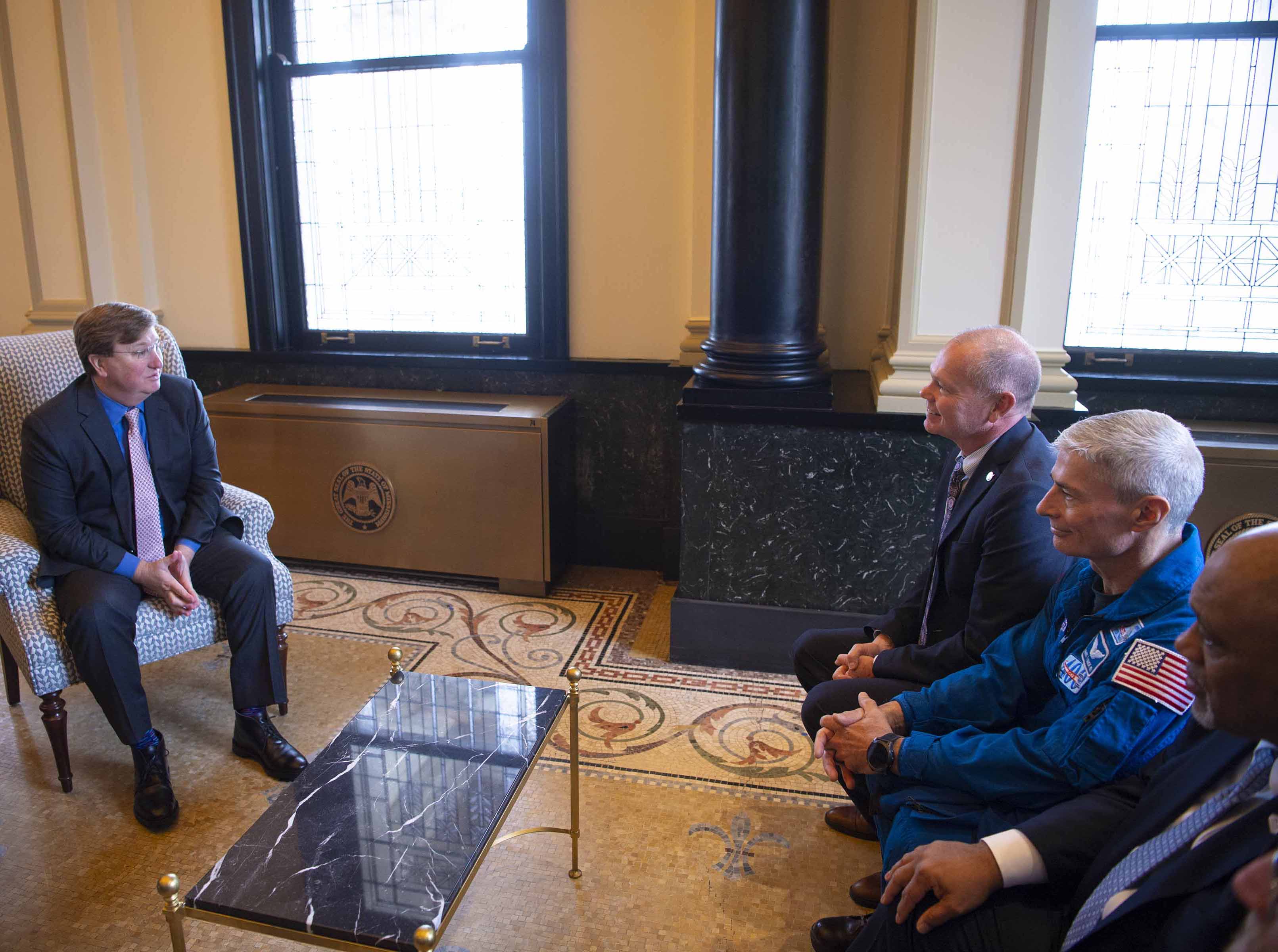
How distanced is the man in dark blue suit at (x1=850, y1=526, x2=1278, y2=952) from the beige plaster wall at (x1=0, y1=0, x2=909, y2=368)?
2.39 metres

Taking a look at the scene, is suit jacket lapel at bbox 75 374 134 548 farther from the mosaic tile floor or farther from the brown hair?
the mosaic tile floor

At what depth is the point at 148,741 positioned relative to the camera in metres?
2.40

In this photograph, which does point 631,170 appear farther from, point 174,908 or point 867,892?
point 174,908

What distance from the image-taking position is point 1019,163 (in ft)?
9.33

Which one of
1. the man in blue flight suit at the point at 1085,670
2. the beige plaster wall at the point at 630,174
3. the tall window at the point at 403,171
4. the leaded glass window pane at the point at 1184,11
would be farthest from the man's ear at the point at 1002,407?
the tall window at the point at 403,171

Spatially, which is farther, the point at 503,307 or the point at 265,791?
the point at 503,307

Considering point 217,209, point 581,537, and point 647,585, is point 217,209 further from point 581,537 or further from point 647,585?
point 647,585

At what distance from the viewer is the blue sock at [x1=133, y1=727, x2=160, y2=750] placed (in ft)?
7.85

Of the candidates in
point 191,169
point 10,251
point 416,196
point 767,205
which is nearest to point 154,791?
point 767,205

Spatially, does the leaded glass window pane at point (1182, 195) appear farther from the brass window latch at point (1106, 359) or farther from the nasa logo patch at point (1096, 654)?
the nasa logo patch at point (1096, 654)

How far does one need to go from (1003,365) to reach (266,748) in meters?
2.12

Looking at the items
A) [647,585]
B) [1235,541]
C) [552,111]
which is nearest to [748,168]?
[552,111]

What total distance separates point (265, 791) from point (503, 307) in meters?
2.31

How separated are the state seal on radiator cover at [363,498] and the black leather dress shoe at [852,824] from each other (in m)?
2.25
